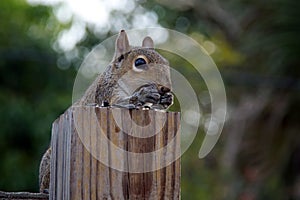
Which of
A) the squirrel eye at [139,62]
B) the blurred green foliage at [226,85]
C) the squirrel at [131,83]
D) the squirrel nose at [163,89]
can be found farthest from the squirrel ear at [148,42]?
the blurred green foliage at [226,85]

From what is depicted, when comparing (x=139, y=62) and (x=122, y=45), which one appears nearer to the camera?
(x=139, y=62)

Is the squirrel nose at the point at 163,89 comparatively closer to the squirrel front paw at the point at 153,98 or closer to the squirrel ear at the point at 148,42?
the squirrel front paw at the point at 153,98

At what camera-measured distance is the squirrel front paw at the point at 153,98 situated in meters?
1.36

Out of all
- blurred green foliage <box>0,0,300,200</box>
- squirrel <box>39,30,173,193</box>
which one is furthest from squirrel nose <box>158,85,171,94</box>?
blurred green foliage <box>0,0,300,200</box>

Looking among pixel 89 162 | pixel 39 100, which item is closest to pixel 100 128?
pixel 89 162

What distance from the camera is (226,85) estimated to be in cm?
780

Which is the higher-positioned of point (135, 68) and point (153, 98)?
point (135, 68)

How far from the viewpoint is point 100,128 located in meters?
1.17

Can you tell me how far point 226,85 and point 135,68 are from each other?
6.19 metres

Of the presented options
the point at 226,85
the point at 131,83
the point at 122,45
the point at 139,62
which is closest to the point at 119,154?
the point at 131,83

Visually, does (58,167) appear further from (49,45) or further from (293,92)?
(49,45)

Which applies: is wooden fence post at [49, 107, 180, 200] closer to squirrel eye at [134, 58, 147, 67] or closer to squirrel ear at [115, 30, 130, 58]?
squirrel eye at [134, 58, 147, 67]

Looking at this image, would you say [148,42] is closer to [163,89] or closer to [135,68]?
[135,68]

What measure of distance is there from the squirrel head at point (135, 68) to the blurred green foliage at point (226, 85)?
161 inches
